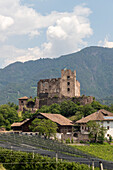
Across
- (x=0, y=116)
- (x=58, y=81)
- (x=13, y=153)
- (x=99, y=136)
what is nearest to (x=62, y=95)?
(x=58, y=81)

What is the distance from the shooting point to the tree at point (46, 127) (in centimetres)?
8088

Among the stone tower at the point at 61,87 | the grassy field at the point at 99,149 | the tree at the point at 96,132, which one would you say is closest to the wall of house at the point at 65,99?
the stone tower at the point at 61,87

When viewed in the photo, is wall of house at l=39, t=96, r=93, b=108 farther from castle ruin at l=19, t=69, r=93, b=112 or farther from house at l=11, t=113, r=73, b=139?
house at l=11, t=113, r=73, b=139

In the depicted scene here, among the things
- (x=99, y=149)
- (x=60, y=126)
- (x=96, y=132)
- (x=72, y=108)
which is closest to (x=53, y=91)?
(x=72, y=108)

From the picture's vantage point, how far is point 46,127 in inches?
3216

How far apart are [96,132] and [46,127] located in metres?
13.3

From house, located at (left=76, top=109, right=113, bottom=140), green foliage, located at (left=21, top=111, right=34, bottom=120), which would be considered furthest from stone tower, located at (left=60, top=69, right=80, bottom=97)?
house, located at (left=76, top=109, right=113, bottom=140)

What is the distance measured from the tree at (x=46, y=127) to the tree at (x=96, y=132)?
9.22 meters

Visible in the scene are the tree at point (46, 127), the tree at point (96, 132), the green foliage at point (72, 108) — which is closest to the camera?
the tree at point (46, 127)

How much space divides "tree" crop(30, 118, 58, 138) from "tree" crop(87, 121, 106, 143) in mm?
9225

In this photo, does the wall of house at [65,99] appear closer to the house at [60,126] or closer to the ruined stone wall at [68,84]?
the ruined stone wall at [68,84]

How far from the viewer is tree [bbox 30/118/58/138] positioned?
80.9 metres

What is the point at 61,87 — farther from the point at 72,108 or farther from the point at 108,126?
the point at 108,126

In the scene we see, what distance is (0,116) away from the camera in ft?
374
